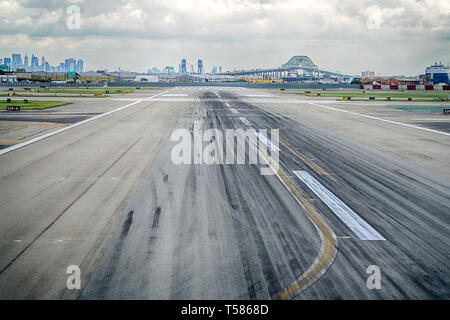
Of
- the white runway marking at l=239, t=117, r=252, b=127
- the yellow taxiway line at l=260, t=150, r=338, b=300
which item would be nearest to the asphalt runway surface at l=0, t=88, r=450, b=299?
the yellow taxiway line at l=260, t=150, r=338, b=300

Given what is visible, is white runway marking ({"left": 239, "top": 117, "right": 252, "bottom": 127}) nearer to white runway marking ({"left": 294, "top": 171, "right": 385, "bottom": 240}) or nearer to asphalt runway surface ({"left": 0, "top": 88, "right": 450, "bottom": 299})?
asphalt runway surface ({"left": 0, "top": 88, "right": 450, "bottom": 299})

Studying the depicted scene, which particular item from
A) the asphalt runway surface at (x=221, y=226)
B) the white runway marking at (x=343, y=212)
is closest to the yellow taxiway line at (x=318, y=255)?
the asphalt runway surface at (x=221, y=226)

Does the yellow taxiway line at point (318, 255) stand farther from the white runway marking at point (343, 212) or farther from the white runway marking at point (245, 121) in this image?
the white runway marking at point (245, 121)

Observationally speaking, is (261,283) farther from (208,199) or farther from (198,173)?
(198,173)

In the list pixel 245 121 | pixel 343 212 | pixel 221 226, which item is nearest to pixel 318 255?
pixel 221 226

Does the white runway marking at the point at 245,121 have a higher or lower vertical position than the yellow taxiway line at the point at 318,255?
higher

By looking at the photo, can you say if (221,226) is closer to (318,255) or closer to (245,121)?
(318,255)
